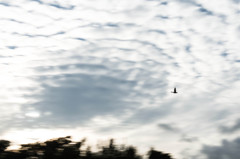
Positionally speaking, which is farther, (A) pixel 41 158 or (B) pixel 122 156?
(B) pixel 122 156

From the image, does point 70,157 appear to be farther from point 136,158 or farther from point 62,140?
point 136,158

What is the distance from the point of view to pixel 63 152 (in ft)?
162

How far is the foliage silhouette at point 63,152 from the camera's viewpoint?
1847 inches

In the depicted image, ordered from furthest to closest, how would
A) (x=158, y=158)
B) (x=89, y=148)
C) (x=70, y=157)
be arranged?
(x=158, y=158), (x=89, y=148), (x=70, y=157)

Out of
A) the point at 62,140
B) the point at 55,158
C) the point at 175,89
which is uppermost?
the point at 175,89

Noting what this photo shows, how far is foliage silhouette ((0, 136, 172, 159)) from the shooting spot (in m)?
46.9

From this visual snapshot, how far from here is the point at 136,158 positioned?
176 ft

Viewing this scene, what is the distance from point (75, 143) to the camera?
53.3m

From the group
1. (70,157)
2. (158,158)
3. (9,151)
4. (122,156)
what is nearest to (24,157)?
(9,151)

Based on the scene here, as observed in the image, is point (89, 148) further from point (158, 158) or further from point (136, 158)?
point (158, 158)

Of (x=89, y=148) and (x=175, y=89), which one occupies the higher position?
(x=175, y=89)

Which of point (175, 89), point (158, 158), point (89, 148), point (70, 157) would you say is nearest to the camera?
point (175, 89)

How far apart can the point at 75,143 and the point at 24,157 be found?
9.53 metres

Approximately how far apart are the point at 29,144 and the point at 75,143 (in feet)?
25.5
